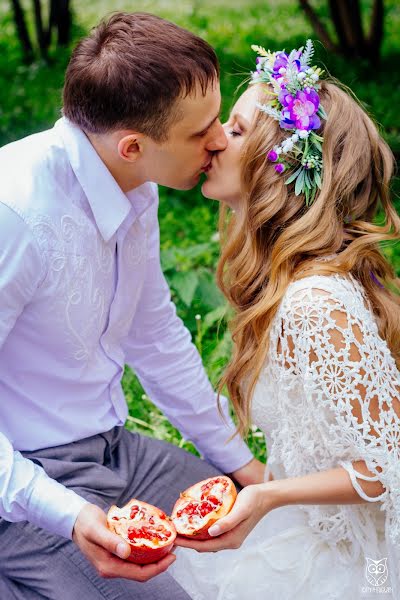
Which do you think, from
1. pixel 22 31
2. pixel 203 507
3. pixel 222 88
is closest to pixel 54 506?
pixel 203 507

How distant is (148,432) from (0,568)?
157 cm

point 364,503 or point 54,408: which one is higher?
point 54,408

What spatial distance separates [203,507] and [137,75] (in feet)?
4.74

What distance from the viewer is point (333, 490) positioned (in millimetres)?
2789

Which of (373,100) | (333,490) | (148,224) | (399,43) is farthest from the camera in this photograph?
(399,43)

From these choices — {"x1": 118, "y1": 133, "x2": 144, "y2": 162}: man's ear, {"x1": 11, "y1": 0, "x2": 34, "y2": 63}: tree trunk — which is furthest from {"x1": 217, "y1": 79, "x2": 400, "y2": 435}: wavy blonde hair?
{"x1": 11, "y1": 0, "x2": 34, "y2": 63}: tree trunk

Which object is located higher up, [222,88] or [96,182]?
[96,182]

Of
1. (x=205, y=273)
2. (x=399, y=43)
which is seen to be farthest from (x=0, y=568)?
(x=399, y=43)

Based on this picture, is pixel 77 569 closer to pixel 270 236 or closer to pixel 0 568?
pixel 0 568

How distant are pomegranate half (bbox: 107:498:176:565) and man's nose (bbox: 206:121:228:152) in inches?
50.8

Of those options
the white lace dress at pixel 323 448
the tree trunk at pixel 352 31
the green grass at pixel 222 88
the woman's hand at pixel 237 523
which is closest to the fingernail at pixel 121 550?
the woman's hand at pixel 237 523
